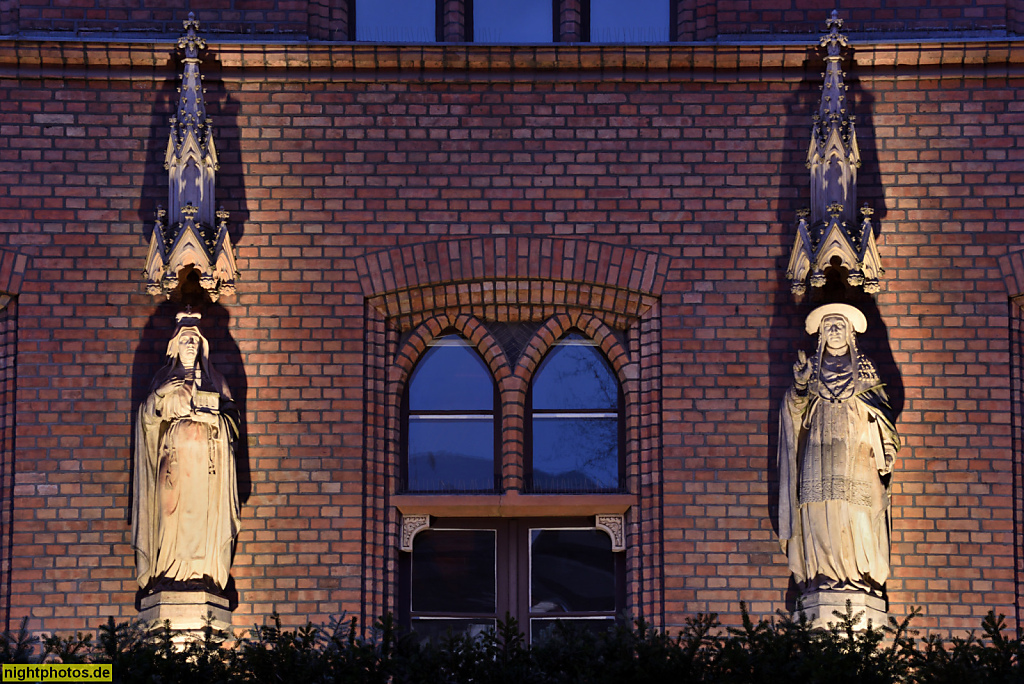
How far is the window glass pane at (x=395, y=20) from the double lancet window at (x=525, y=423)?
215 cm

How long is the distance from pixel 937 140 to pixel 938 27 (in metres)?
0.81

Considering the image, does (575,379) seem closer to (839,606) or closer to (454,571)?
(454,571)

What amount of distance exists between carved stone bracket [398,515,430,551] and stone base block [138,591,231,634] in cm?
137

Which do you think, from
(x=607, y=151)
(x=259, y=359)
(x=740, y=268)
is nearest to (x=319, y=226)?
(x=259, y=359)

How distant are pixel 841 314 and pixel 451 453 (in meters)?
2.75

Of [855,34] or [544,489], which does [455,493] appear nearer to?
[544,489]

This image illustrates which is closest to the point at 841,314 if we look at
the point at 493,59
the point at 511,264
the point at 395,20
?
the point at 511,264

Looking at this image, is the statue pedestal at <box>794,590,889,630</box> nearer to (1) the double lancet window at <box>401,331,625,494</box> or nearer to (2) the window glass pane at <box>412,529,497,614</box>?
(1) the double lancet window at <box>401,331,625,494</box>

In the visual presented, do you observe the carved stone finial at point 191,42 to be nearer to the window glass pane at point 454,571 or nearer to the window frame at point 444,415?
the window frame at point 444,415

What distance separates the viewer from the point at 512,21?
12516 millimetres

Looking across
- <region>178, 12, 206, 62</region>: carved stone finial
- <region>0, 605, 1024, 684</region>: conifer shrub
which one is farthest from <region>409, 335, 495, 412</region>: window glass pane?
<region>0, 605, 1024, 684</region>: conifer shrub

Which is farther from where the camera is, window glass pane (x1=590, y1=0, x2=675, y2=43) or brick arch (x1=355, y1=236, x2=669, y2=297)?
window glass pane (x1=590, y1=0, x2=675, y2=43)

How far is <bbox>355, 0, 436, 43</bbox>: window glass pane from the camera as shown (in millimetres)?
12492

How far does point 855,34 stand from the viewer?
39.9ft
